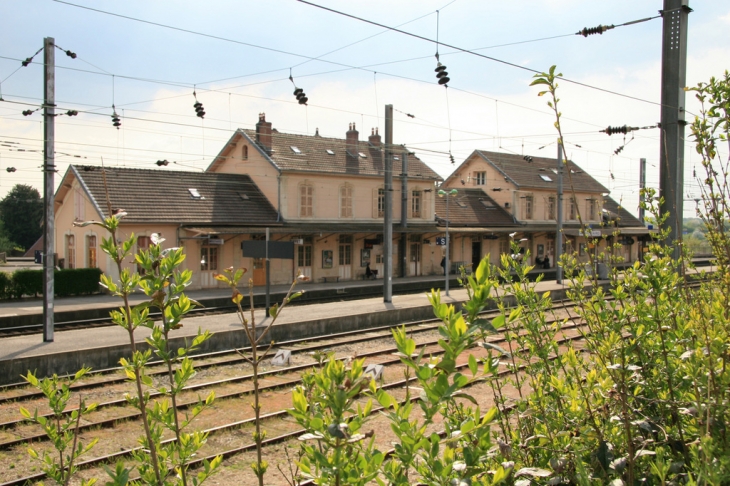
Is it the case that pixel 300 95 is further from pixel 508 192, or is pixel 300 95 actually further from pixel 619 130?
pixel 508 192

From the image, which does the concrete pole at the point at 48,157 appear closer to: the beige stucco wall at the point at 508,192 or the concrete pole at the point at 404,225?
the concrete pole at the point at 404,225

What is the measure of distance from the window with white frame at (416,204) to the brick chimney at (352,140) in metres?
4.47

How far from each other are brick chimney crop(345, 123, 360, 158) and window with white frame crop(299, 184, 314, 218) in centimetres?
474

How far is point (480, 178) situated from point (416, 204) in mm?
10494

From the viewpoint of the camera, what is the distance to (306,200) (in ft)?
115

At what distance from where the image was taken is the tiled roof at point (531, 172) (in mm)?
46750

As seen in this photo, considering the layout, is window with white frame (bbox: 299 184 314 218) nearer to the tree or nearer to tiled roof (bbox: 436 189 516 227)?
tiled roof (bbox: 436 189 516 227)

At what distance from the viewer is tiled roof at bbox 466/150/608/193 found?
46.8 metres

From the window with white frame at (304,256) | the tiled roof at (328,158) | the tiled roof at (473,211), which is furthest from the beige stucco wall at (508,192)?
the window with white frame at (304,256)

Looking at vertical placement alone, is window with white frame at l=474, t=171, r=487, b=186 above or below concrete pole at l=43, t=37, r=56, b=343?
above

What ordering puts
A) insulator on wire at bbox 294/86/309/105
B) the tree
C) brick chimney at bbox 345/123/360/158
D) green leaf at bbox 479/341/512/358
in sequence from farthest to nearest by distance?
1. the tree
2. brick chimney at bbox 345/123/360/158
3. insulator on wire at bbox 294/86/309/105
4. green leaf at bbox 479/341/512/358

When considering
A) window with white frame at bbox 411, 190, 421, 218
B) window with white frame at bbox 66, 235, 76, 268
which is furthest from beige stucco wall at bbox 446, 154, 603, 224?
window with white frame at bbox 66, 235, 76, 268

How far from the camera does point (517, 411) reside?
370 cm

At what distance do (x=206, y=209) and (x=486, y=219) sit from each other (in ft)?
68.2
